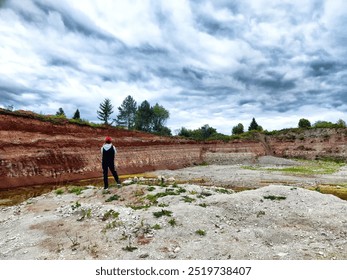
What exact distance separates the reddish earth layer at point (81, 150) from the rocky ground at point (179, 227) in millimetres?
12821

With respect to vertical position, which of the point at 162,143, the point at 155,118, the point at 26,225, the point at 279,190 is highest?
the point at 155,118

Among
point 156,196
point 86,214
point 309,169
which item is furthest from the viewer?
point 309,169

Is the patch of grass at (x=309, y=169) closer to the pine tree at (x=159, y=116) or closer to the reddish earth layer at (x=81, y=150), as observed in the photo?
the reddish earth layer at (x=81, y=150)

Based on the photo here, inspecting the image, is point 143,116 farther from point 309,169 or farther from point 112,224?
point 112,224

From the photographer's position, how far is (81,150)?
37.3 meters

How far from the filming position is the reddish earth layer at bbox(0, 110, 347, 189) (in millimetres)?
28641

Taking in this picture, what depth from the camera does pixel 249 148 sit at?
69438 millimetres

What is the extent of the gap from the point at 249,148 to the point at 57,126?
49054mm

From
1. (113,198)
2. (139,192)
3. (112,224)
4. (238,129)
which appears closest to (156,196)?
(139,192)

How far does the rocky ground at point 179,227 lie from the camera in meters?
9.34

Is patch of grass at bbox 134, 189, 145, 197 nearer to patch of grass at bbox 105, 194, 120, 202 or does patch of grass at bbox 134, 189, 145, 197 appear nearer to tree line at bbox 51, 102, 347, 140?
patch of grass at bbox 105, 194, 120, 202

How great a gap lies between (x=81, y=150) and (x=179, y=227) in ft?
95.8

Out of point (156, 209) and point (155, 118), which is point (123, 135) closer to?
point (156, 209)

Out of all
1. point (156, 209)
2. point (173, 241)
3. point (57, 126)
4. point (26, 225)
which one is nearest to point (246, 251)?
point (173, 241)
